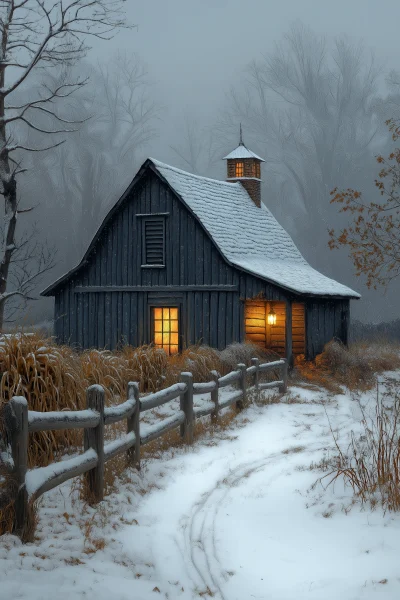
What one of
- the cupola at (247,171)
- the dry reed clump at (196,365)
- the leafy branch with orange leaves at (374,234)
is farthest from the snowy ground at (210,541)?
the cupola at (247,171)

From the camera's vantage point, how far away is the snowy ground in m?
5.60

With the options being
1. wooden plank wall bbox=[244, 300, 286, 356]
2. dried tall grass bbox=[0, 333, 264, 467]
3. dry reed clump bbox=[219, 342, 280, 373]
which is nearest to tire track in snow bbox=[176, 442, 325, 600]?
dried tall grass bbox=[0, 333, 264, 467]

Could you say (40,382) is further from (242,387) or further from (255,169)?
(255,169)

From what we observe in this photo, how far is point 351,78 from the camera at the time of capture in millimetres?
47906

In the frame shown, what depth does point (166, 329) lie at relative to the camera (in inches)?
823

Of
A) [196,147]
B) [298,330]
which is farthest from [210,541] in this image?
[196,147]

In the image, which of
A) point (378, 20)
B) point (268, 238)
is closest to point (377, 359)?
point (268, 238)

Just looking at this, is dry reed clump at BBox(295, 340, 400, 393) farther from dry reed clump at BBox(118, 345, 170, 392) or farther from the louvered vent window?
the louvered vent window

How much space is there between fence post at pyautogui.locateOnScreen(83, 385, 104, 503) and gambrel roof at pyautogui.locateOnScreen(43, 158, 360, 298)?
11834 mm

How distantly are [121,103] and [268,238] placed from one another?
3268cm

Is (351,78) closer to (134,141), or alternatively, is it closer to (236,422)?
(134,141)

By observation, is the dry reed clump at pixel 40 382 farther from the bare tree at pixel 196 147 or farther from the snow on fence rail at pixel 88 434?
the bare tree at pixel 196 147

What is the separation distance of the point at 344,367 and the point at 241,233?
18.6ft

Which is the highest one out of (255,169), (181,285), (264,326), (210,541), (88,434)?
(255,169)
